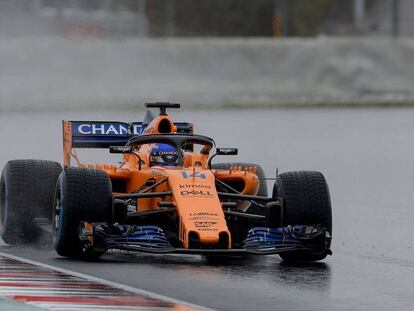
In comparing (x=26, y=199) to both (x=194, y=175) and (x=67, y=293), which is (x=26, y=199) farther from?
(x=67, y=293)

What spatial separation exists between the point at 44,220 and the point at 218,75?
127 feet

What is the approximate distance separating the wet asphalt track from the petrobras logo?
7.12ft

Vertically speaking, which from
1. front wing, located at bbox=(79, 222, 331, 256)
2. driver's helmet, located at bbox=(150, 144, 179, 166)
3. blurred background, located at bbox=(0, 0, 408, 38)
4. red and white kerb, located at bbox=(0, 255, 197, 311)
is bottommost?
red and white kerb, located at bbox=(0, 255, 197, 311)

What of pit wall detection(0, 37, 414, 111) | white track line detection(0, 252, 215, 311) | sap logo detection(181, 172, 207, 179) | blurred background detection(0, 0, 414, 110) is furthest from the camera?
blurred background detection(0, 0, 414, 110)

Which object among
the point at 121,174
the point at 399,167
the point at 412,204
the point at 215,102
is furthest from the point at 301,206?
the point at 215,102

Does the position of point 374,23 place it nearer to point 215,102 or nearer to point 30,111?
point 215,102

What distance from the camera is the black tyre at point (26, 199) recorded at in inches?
552

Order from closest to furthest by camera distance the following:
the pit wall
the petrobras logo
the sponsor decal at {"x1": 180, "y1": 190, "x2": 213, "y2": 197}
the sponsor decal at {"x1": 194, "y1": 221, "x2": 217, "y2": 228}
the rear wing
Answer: the sponsor decal at {"x1": 194, "y1": 221, "x2": 217, "y2": 228}
the sponsor decal at {"x1": 180, "y1": 190, "x2": 213, "y2": 197}
the rear wing
the petrobras logo
the pit wall

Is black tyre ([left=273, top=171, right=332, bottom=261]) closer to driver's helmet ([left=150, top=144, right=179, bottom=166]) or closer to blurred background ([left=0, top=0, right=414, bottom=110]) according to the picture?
driver's helmet ([left=150, top=144, right=179, bottom=166])

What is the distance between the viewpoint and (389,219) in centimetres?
1692

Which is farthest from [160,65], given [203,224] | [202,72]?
[203,224]

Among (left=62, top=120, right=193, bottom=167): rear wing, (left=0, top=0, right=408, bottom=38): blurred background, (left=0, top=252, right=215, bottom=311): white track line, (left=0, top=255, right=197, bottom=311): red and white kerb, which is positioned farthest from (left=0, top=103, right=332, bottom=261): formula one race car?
(left=0, top=0, right=408, bottom=38): blurred background

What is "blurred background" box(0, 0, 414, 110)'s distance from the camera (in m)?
46.8

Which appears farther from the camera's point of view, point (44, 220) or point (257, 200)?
point (44, 220)
